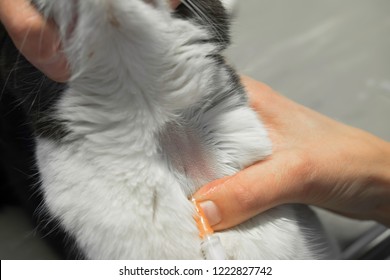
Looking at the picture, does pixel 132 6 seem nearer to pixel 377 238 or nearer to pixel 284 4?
pixel 377 238

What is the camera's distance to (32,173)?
726 millimetres

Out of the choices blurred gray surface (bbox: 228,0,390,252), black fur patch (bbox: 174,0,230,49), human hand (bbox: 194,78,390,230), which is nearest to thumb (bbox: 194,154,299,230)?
human hand (bbox: 194,78,390,230)

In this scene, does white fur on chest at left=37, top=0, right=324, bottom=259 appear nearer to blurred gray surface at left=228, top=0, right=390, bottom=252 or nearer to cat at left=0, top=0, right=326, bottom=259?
cat at left=0, top=0, right=326, bottom=259

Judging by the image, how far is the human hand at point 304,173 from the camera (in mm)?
601

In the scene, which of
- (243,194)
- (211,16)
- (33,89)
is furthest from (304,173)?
(33,89)

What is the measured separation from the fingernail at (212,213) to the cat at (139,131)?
0.02 meters

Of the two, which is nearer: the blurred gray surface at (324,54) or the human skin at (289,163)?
the human skin at (289,163)

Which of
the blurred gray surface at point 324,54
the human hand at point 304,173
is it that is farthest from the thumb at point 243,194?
the blurred gray surface at point 324,54

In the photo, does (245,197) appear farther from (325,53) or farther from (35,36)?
(325,53)

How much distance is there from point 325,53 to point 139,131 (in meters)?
0.75

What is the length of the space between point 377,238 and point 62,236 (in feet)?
2.11

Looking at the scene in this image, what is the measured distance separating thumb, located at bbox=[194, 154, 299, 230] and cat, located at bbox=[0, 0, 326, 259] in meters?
0.02

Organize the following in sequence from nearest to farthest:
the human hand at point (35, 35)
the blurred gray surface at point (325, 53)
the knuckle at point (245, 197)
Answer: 1. the human hand at point (35, 35)
2. the knuckle at point (245, 197)
3. the blurred gray surface at point (325, 53)

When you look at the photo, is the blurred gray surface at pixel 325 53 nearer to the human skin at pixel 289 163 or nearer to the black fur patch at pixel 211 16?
the human skin at pixel 289 163
